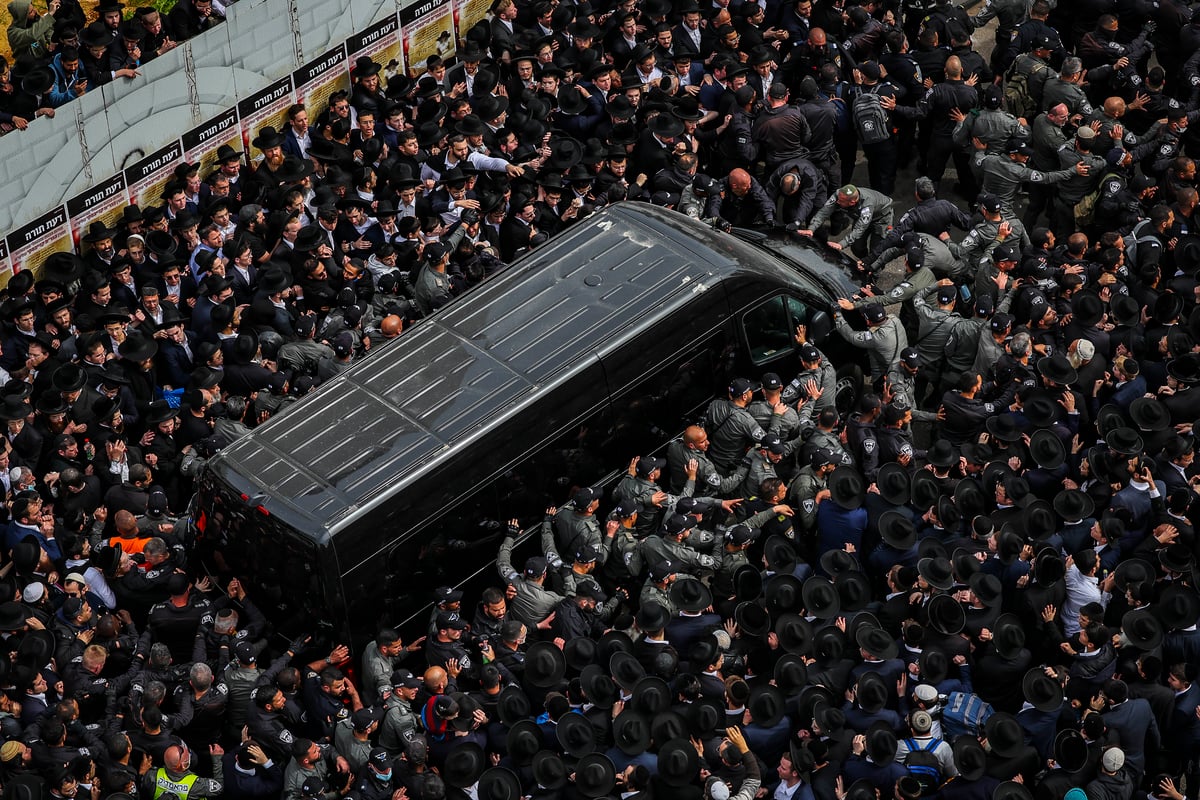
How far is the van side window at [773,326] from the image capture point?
1338 centimetres

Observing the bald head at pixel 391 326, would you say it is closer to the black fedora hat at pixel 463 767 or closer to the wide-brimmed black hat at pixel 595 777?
the black fedora hat at pixel 463 767

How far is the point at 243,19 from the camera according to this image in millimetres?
16062

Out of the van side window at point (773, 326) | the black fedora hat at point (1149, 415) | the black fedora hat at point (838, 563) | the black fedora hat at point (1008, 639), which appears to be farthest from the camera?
the van side window at point (773, 326)

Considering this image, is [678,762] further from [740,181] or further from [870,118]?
[870,118]

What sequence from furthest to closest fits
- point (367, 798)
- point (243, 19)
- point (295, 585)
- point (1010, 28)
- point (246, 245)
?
1. point (1010, 28)
2. point (243, 19)
3. point (246, 245)
4. point (295, 585)
5. point (367, 798)

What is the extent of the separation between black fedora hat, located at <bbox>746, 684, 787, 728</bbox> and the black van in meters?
2.64

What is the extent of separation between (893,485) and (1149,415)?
223cm

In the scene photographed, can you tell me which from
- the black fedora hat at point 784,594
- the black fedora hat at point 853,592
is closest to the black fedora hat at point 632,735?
the black fedora hat at point 784,594

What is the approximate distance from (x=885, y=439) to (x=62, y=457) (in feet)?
22.1

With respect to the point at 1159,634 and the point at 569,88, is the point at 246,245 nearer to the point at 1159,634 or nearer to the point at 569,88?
the point at 569,88

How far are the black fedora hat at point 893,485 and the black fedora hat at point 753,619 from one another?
163cm

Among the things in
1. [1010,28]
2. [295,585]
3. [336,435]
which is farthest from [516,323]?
[1010,28]

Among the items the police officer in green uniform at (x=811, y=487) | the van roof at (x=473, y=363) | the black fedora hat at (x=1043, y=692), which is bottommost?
the police officer in green uniform at (x=811, y=487)

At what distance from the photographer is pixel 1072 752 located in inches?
400
